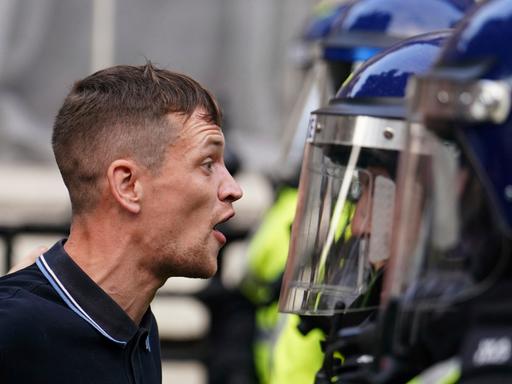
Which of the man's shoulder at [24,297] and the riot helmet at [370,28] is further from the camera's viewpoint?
the riot helmet at [370,28]

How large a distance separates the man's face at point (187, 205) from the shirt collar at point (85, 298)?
0.46 feet

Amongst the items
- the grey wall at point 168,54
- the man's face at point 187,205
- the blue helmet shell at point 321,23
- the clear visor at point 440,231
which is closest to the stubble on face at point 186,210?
the man's face at point 187,205

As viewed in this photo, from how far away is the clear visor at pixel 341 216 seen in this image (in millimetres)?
2865

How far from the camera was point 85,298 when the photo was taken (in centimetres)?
287

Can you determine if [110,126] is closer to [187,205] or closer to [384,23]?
[187,205]

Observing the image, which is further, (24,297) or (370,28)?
(370,28)

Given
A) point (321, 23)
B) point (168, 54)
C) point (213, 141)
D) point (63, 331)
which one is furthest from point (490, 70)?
point (168, 54)

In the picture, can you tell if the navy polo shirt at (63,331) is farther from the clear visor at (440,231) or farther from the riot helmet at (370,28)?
the riot helmet at (370,28)

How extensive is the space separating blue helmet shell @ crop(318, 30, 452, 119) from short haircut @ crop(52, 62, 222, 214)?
1.05 feet

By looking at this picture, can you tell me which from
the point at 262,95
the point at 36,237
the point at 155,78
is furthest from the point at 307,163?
the point at 262,95

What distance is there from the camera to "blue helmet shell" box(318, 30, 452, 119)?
9.61 ft

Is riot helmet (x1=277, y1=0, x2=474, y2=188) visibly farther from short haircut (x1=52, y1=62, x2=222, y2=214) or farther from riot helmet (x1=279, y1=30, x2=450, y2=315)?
short haircut (x1=52, y1=62, x2=222, y2=214)

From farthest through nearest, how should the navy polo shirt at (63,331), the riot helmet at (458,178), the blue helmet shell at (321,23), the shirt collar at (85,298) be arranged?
the blue helmet shell at (321,23) → the shirt collar at (85,298) → the navy polo shirt at (63,331) → the riot helmet at (458,178)

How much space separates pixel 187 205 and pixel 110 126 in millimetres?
217
